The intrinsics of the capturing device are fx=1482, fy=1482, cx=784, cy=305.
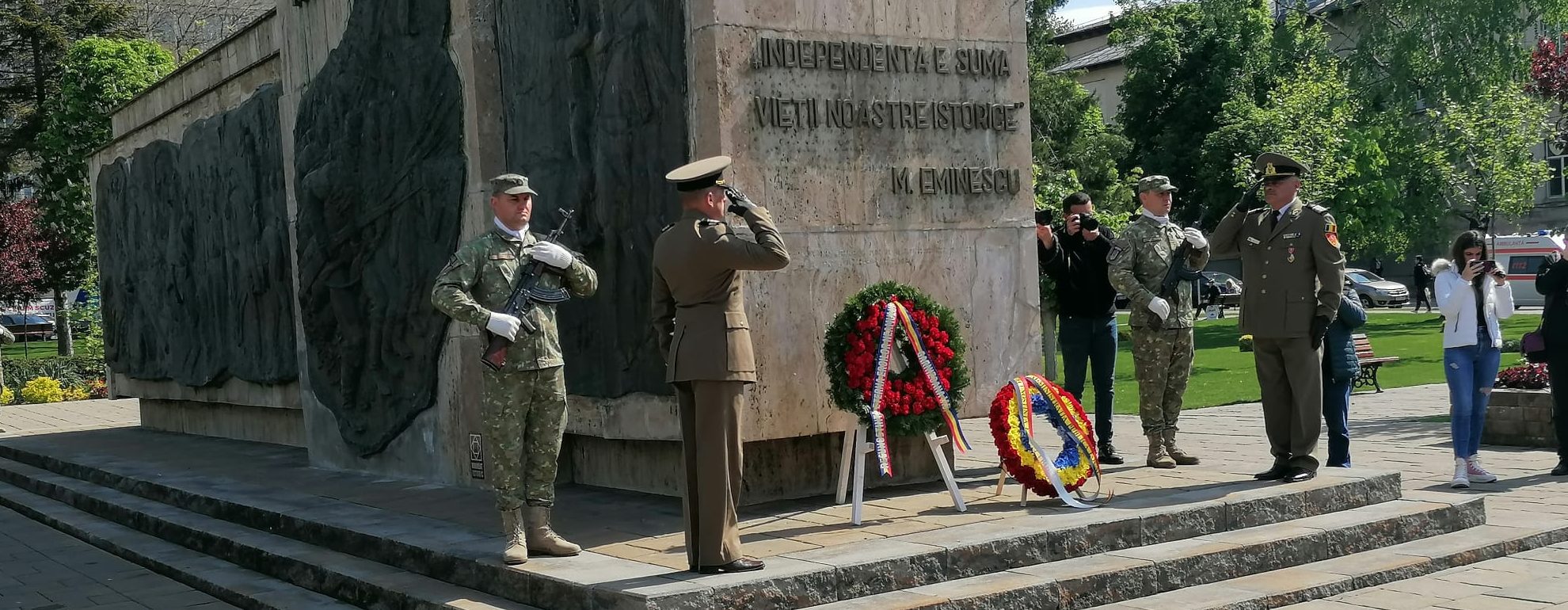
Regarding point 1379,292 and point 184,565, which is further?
point 1379,292

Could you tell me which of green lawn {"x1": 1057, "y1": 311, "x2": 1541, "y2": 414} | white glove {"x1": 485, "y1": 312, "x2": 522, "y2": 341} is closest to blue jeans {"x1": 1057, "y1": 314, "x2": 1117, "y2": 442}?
green lawn {"x1": 1057, "y1": 311, "x2": 1541, "y2": 414}

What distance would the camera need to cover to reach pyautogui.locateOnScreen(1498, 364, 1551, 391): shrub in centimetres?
1238

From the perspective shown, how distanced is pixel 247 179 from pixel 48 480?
3381 millimetres

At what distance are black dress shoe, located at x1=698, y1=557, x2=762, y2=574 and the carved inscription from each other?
2895mm

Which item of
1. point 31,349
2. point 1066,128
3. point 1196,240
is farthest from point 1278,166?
point 31,349

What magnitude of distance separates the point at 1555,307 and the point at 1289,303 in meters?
3.00

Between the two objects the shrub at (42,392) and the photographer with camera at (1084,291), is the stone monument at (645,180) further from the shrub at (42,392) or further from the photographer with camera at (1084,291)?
the shrub at (42,392)

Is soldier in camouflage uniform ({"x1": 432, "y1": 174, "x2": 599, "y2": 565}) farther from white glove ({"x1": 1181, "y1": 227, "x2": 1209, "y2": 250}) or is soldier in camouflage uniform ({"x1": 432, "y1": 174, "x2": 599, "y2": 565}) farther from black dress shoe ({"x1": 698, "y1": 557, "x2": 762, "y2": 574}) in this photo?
white glove ({"x1": 1181, "y1": 227, "x2": 1209, "y2": 250})

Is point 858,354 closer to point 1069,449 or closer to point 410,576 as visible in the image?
point 1069,449

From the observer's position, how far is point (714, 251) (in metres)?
6.66

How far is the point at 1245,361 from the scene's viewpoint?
84.2ft

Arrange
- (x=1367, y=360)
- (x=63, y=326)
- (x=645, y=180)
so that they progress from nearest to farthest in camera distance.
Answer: (x=645, y=180), (x=1367, y=360), (x=63, y=326)

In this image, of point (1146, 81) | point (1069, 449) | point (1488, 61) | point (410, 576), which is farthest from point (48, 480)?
point (1146, 81)

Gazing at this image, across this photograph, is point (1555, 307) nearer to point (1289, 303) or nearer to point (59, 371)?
point (1289, 303)
